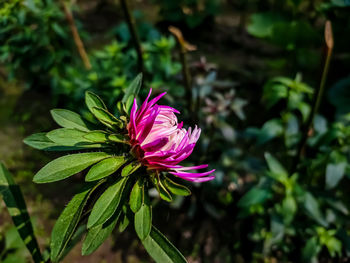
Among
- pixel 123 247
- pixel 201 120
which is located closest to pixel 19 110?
pixel 123 247

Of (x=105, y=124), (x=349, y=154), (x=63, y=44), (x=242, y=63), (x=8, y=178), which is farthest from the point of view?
(x=242, y=63)

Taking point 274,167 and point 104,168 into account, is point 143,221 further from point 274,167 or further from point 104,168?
point 274,167

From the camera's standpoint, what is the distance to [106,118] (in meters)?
0.87

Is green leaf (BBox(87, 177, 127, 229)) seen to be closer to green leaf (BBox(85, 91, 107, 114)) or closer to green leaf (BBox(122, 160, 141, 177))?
green leaf (BBox(122, 160, 141, 177))

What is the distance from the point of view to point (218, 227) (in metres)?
2.09

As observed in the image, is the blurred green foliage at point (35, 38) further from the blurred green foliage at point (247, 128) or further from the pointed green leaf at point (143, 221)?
the pointed green leaf at point (143, 221)

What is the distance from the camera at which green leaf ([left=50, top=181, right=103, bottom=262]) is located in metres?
0.78

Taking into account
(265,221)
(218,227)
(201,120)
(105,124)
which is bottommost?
(218,227)

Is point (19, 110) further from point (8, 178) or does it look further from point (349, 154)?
point (349, 154)

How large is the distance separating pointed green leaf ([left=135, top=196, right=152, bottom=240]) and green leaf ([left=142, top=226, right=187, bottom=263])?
7 cm

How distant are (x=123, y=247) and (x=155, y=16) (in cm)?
305

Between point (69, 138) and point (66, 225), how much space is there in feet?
0.77

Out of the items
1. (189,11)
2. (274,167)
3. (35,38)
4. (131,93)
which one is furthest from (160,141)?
(189,11)

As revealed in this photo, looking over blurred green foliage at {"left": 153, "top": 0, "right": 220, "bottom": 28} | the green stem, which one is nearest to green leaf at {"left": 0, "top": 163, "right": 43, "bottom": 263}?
the green stem
